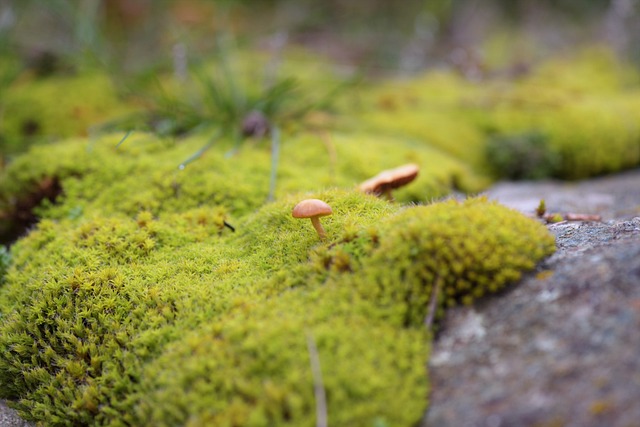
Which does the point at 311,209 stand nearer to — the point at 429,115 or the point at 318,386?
the point at 318,386

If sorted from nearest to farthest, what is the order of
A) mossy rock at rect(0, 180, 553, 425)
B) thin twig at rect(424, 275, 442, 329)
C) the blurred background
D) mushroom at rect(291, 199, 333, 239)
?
mossy rock at rect(0, 180, 553, 425) < thin twig at rect(424, 275, 442, 329) < mushroom at rect(291, 199, 333, 239) < the blurred background

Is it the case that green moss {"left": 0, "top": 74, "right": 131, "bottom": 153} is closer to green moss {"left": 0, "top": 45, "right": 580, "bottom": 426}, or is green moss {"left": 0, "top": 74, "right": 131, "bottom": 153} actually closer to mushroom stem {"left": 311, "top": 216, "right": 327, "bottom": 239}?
green moss {"left": 0, "top": 45, "right": 580, "bottom": 426}

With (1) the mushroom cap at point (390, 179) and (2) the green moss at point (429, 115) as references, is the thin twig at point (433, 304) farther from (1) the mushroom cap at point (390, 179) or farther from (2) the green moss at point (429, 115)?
(2) the green moss at point (429, 115)

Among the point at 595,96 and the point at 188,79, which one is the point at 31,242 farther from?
the point at 595,96

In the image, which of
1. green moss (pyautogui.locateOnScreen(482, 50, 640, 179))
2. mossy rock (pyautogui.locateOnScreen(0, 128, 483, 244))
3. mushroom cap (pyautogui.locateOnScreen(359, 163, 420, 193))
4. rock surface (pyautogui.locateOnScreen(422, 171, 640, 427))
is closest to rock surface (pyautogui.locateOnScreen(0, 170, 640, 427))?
rock surface (pyautogui.locateOnScreen(422, 171, 640, 427))

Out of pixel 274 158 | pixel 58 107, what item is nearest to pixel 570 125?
pixel 274 158

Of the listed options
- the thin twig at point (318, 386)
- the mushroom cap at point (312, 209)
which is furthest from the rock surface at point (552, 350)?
the mushroom cap at point (312, 209)
